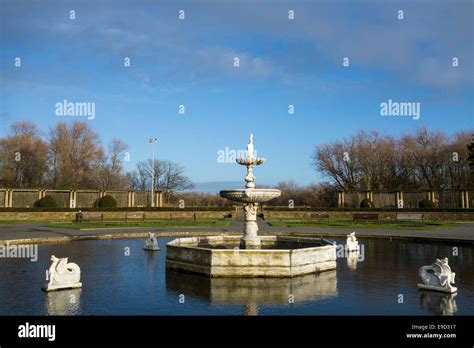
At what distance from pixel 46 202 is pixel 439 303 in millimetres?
44692

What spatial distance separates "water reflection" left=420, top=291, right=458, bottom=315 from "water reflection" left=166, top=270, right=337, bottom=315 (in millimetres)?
2127

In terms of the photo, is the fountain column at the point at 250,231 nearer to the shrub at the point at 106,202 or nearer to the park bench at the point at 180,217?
the park bench at the point at 180,217

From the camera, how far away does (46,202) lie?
46219 millimetres

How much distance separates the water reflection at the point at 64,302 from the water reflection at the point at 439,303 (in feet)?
24.8

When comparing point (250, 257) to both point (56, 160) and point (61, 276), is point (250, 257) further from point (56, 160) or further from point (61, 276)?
point (56, 160)

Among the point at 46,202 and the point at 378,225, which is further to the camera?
the point at 46,202

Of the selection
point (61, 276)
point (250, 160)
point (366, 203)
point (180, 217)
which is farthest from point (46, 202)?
point (61, 276)

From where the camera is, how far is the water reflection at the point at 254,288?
389 inches

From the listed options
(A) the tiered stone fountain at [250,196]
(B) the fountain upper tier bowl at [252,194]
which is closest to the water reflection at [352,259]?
(A) the tiered stone fountain at [250,196]

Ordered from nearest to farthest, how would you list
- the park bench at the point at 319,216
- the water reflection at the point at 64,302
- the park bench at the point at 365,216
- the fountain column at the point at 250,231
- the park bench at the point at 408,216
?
the water reflection at the point at 64,302
the fountain column at the point at 250,231
the park bench at the point at 408,216
the park bench at the point at 365,216
the park bench at the point at 319,216

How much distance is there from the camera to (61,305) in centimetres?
935

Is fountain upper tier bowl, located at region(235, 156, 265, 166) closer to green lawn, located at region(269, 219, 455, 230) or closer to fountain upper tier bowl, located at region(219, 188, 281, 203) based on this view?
fountain upper tier bowl, located at region(219, 188, 281, 203)
